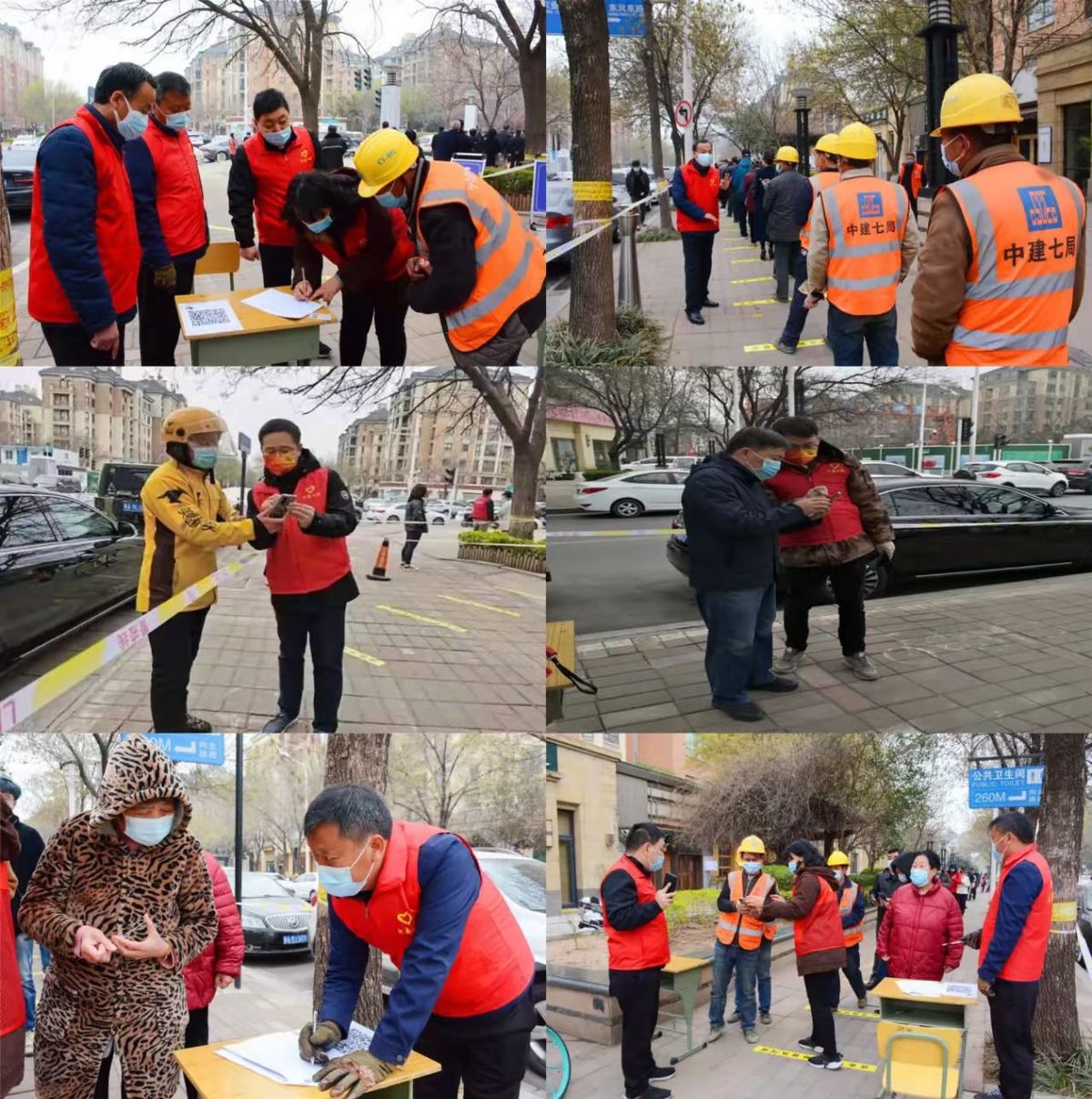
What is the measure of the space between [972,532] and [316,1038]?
3.33 metres

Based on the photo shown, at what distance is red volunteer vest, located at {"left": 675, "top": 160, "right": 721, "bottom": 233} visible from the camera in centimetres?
717

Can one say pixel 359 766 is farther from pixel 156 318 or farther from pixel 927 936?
pixel 927 936

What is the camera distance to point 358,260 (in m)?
4.28

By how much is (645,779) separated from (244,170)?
3144mm

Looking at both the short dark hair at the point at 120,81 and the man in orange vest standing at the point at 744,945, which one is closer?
the short dark hair at the point at 120,81

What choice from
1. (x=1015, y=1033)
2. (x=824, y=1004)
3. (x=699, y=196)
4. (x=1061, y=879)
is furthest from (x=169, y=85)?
(x=1061, y=879)

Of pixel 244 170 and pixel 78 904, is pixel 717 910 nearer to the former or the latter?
pixel 78 904

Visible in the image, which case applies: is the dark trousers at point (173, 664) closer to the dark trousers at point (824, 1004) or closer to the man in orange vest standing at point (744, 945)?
the man in orange vest standing at point (744, 945)

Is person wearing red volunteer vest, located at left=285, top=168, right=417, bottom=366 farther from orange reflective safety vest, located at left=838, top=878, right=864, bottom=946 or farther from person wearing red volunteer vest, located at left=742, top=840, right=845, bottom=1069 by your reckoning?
orange reflective safety vest, located at left=838, top=878, right=864, bottom=946

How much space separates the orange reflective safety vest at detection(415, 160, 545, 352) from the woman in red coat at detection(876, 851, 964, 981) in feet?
11.8

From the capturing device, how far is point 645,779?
4.58m

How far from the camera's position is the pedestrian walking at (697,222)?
23.3 feet

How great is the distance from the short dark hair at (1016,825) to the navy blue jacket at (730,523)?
152cm

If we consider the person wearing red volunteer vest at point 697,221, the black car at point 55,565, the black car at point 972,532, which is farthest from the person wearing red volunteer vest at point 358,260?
the person wearing red volunteer vest at point 697,221
